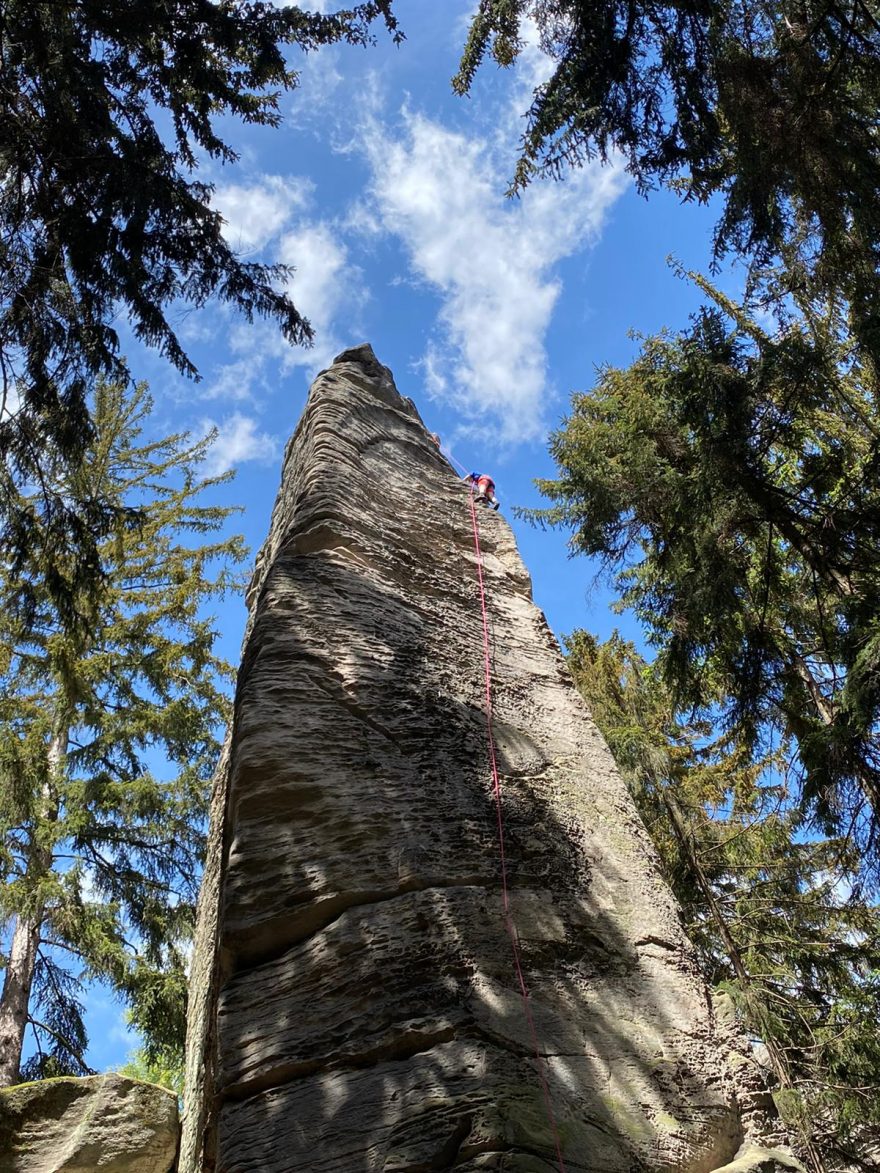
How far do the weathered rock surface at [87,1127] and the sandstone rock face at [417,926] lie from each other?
0.25m

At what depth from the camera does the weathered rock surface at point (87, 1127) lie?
4.20 metres

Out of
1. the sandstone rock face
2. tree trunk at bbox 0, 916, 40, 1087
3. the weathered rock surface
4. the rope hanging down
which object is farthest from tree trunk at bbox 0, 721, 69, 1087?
the rope hanging down

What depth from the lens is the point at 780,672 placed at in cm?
749

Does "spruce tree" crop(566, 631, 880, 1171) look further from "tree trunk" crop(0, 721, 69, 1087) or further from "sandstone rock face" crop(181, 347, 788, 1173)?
"tree trunk" crop(0, 721, 69, 1087)

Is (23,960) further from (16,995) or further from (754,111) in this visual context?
(754,111)

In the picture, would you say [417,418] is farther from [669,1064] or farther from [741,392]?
[669,1064]

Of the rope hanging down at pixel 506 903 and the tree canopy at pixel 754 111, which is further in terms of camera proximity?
the tree canopy at pixel 754 111

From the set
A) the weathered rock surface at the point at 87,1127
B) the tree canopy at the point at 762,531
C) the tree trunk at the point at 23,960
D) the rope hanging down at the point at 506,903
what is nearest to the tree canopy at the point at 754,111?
the tree canopy at the point at 762,531

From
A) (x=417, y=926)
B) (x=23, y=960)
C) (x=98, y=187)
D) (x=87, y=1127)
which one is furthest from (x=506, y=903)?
(x=23, y=960)

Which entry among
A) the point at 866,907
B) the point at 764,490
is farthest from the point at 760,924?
the point at 764,490

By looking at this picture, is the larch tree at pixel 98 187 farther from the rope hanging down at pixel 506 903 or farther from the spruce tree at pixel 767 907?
the spruce tree at pixel 767 907

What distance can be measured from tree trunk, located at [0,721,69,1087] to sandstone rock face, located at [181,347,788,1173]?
4405 mm

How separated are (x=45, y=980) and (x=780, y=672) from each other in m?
8.02

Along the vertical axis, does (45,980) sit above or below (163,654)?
below
